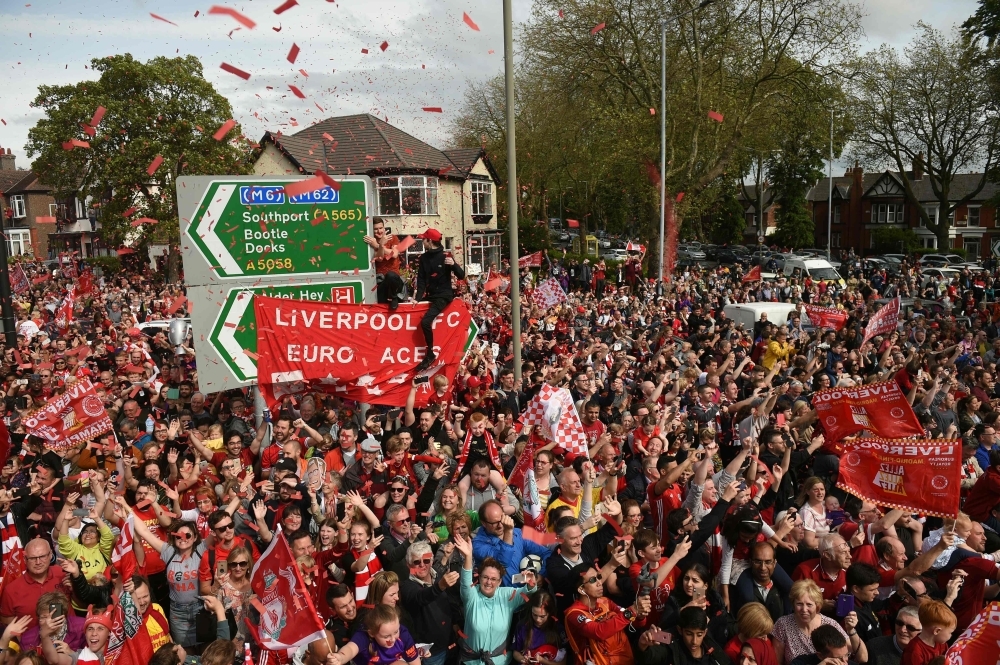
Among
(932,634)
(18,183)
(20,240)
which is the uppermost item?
(18,183)

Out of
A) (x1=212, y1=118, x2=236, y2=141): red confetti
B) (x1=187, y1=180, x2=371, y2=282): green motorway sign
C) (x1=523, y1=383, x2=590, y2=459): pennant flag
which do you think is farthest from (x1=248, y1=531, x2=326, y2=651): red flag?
(x1=212, y1=118, x2=236, y2=141): red confetti

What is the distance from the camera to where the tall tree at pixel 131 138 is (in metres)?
32.9

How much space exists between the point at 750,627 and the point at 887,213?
73521mm

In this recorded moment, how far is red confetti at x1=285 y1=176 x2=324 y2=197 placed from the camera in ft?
27.0

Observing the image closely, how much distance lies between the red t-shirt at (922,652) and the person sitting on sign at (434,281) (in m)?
5.31

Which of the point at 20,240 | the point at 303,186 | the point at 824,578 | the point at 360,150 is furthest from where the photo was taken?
the point at 20,240

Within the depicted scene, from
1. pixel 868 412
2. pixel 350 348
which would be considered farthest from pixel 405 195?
pixel 868 412

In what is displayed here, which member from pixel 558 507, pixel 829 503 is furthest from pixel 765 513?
pixel 558 507

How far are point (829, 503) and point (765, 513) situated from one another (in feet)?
1.71

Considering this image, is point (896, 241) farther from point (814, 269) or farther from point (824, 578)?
point (824, 578)

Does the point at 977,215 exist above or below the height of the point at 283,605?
above

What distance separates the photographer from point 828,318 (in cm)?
1593

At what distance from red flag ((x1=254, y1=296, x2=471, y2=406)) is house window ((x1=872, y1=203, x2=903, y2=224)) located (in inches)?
2761

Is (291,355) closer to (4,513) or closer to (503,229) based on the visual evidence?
(4,513)
